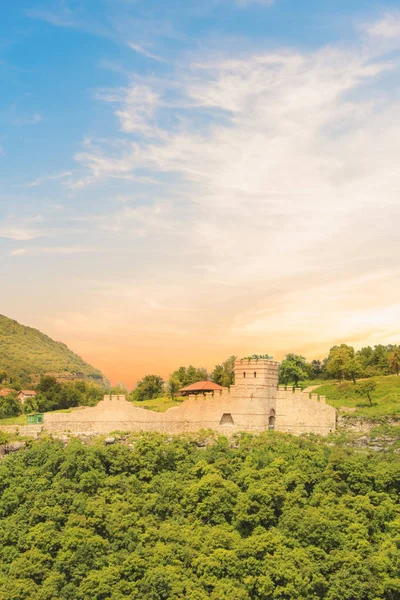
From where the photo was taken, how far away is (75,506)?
3872 centimetres

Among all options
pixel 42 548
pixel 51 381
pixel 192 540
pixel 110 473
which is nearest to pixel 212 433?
pixel 110 473

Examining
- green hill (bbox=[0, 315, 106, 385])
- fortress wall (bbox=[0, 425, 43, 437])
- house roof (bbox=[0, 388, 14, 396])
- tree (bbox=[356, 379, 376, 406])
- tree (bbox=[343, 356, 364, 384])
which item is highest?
green hill (bbox=[0, 315, 106, 385])

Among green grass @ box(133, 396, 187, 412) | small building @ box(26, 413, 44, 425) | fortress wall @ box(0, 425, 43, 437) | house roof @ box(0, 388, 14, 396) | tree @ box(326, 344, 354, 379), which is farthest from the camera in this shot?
house roof @ box(0, 388, 14, 396)

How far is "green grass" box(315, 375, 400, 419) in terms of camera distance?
48.2m

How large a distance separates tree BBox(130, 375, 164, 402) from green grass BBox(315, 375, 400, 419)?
1356cm

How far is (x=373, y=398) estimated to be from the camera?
54844mm

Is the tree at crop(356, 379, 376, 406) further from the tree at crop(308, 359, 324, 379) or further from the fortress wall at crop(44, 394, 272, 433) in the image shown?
the tree at crop(308, 359, 324, 379)

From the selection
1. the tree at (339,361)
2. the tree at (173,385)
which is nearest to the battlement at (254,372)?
the tree at (173,385)

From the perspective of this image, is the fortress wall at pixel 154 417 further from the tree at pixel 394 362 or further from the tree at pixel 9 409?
the tree at pixel 394 362

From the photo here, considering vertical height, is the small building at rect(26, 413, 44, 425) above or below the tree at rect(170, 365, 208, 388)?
below

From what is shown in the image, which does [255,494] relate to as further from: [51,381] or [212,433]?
[51,381]

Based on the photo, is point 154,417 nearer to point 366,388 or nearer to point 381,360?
point 366,388

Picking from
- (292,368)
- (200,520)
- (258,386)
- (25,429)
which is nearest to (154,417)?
(258,386)

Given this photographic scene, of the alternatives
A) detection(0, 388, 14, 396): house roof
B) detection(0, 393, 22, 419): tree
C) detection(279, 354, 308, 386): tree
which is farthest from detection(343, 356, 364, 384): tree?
detection(0, 388, 14, 396): house roof
